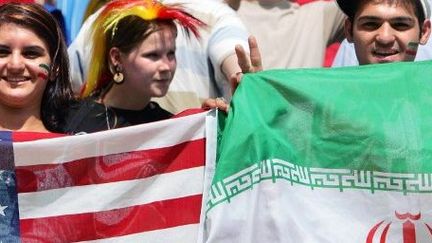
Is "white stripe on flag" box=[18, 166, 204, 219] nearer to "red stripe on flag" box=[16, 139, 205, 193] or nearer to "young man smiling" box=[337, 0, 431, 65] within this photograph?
"red stripe on flag" box=[16, 139, 205, 193]

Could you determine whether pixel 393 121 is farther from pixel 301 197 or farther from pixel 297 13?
pixel 297 13

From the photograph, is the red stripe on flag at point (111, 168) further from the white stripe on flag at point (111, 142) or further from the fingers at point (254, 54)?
the fingers at point (254, 54)

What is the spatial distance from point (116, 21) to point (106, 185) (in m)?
1.06

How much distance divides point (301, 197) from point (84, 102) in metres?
Answer: 1.14

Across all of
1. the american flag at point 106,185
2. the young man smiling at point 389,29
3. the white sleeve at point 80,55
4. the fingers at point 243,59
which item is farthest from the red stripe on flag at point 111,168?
the white sleeve at point 80,55

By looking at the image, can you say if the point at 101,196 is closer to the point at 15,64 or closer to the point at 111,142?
the point at 111,142

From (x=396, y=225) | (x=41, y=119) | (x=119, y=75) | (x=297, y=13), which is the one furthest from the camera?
(x=297, y=13)

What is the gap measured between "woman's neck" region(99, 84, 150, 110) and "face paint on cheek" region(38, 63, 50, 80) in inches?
18.7

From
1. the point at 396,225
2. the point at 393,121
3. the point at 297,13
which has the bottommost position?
the point at 396,225

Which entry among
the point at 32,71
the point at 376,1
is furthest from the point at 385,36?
the point at 32,71

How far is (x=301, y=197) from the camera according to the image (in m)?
4.39

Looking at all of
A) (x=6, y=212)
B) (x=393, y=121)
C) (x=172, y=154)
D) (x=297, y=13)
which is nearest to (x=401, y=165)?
(x=393, y=121)

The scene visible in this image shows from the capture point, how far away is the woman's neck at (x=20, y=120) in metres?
4.82

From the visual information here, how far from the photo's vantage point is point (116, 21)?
5.38 metres
